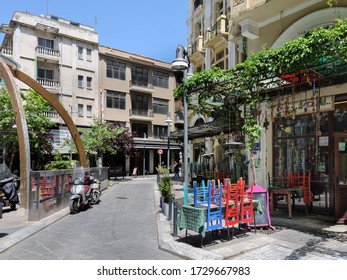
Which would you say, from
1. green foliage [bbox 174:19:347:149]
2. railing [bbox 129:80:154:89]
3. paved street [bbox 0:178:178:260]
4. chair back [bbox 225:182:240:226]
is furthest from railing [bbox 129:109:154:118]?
chair back [bbox 225:182:240:226]

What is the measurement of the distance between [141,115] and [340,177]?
31528mm

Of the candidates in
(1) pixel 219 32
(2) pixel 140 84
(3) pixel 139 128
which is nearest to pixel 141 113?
(3) pixel 139 128

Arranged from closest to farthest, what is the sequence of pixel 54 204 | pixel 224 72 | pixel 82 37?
1. pixel 224 72
2. pixel 54 204
3. pixel 82 37

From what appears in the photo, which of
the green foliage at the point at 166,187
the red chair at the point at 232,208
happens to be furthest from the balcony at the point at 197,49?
the red chair at the point at 232,208

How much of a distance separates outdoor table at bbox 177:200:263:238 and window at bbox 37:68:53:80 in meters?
28.8

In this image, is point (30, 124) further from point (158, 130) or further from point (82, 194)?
point (158, 130)

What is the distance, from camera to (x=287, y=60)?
7.08m

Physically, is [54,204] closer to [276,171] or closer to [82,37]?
[276,171]

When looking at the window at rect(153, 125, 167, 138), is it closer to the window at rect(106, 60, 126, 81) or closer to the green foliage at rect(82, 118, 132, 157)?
the window at rect(106, 60, 126, 81)

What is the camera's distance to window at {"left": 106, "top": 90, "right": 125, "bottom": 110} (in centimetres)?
3644

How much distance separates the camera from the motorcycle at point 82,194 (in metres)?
10.9

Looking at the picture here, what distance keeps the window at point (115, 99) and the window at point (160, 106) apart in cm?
469

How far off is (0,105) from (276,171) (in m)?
18.7
